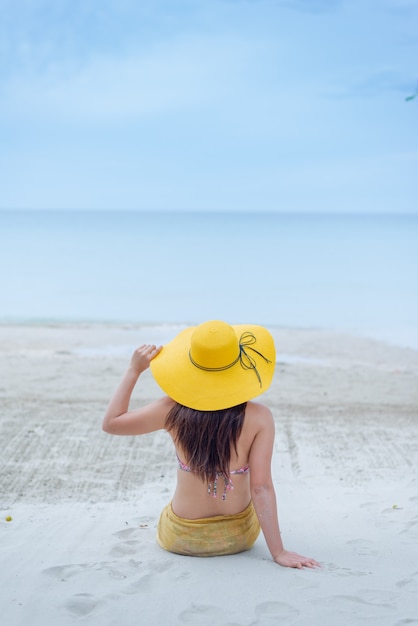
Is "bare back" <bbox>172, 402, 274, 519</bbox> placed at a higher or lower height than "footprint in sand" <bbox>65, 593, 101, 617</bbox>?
higher

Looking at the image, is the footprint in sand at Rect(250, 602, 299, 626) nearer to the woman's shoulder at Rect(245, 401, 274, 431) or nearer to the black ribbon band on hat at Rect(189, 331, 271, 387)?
the woman's shoulder at Rect(245, 401, 274, 431)

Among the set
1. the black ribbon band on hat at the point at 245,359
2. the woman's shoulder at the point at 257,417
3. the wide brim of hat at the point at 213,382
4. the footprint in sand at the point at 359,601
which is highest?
the black ribbon band on hat at the point at 245,359

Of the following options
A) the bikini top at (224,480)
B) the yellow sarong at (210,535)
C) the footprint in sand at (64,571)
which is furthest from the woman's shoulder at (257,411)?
the footprint in sand at (64,571)

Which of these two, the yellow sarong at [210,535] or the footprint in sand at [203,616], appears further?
the yellow sarong at [210,535]

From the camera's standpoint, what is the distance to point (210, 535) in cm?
329

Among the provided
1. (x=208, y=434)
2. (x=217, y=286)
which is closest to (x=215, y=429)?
(x=208, y=434)

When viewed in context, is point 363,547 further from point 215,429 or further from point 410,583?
point 215,429

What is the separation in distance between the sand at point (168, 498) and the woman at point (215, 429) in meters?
0.11

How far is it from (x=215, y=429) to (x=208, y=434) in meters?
0.04

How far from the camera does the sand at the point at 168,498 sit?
2740 millimetres

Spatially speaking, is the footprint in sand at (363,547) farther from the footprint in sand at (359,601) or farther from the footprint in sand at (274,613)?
the footprint in sand at (274,613)

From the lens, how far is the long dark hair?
3.16 metres

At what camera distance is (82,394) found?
7383mm

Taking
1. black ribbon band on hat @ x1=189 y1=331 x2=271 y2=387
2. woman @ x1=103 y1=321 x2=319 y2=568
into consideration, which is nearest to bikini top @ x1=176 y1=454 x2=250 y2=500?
woman @ x1=103 y1=321 x2=319 y2=568
